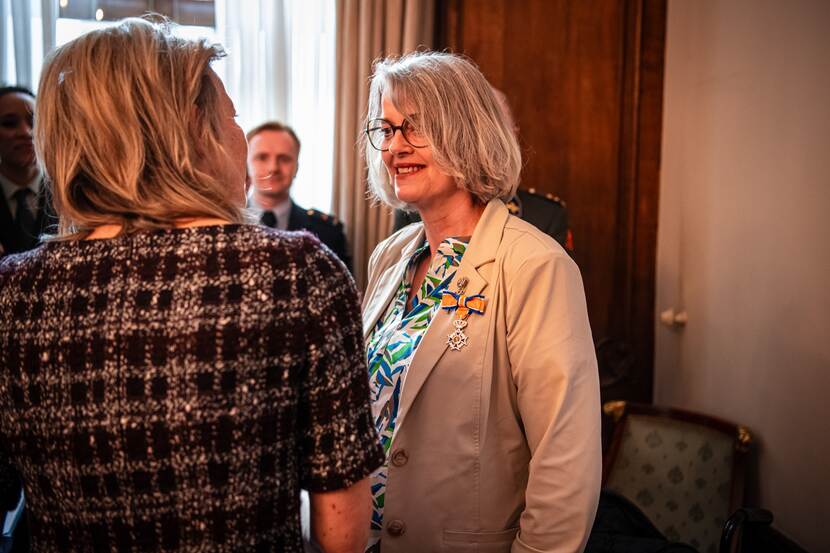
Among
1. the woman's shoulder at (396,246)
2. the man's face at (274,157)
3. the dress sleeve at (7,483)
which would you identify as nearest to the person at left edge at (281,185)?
the man's face at (274,157)

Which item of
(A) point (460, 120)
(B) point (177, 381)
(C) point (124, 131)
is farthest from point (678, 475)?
(C) point (124, 131)

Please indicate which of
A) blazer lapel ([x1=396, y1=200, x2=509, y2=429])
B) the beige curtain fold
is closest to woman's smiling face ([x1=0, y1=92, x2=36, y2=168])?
the beige curtain fold

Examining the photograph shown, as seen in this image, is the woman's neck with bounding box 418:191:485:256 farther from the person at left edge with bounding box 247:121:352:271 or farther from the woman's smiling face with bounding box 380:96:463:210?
the person at left edge with bounding box 247:121:352:271

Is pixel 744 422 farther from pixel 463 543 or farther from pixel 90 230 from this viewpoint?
pixel 90 230

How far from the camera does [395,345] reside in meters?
1.55

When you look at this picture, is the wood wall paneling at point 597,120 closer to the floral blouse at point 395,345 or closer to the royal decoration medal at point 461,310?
the floral blouse at point 395,345

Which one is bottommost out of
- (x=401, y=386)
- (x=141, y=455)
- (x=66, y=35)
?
(x=401, y=386)

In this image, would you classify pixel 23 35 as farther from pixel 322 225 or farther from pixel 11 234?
pixel 322 225

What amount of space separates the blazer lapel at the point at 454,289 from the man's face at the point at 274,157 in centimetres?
195

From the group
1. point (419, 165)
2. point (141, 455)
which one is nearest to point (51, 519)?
point (141, 455)

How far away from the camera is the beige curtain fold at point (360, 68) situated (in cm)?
342

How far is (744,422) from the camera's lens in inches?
104

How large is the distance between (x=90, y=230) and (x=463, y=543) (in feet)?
3.02

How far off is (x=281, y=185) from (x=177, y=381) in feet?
8.59
